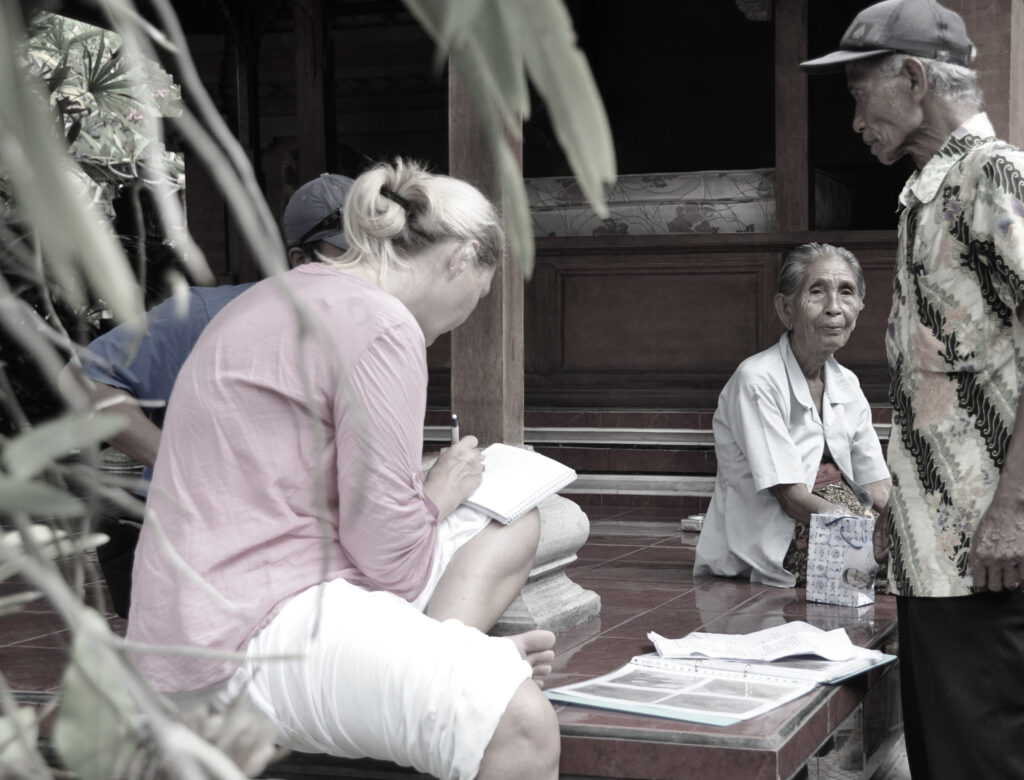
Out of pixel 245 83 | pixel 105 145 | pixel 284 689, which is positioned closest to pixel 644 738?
pixel 284 689

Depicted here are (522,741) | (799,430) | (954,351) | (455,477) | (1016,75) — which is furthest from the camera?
(1016,75)

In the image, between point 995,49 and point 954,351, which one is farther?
point 995,49

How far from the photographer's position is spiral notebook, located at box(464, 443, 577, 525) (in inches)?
114

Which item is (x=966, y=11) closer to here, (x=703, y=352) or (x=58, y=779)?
(x=703, y=352)

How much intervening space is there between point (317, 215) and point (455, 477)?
75cm

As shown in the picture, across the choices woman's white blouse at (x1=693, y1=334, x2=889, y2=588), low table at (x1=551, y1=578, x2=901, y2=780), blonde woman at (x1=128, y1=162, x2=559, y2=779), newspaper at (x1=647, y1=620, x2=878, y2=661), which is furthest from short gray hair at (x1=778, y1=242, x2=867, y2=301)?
blonde woman at (x1=128, y1=162, x2=559, y2=779)

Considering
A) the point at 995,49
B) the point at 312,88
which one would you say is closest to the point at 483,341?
the point at 995,49

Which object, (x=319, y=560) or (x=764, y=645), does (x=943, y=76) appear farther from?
(x=319, y=560)

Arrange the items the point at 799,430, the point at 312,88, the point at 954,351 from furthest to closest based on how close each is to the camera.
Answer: the point at 312,88 → the point at 799,430 → the point at 954,351

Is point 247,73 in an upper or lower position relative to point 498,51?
upper

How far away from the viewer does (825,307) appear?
179 inches

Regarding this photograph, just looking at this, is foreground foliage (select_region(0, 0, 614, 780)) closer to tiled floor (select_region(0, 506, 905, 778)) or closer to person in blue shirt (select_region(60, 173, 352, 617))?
tiled floor (select_region(0, 506, 905, 778))

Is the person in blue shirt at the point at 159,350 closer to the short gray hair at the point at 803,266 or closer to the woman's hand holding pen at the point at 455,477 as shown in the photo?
the woman's hand holding pen at the point at 455,477

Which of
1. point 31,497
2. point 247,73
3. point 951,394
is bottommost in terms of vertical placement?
point 951,394
